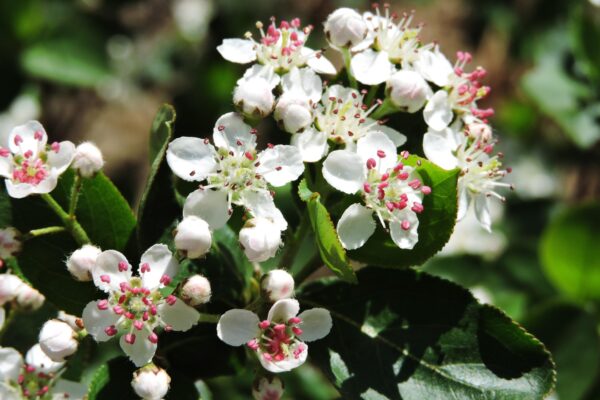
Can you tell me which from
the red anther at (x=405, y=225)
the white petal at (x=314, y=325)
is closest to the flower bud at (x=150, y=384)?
the white petal at (x=314, y=325)

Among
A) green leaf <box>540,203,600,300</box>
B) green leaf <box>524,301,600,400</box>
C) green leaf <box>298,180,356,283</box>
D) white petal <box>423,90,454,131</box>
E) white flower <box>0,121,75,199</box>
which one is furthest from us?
green leaf <box>540,203,600,300</box>

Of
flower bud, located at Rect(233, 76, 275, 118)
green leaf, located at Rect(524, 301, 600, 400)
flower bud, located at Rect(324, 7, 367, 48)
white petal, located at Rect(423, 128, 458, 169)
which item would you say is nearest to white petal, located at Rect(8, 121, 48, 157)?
flower bud, located at Rect(233, 76, 275, 118)

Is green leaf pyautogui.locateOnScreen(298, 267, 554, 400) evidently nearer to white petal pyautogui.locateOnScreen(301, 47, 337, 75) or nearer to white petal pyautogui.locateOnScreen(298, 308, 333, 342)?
white petal pyautogui.locateOnScreen(298, 308, 333, 342)

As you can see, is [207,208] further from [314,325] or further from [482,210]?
[482,210]

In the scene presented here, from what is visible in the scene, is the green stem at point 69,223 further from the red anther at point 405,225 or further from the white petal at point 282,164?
the red anther at point 405,225

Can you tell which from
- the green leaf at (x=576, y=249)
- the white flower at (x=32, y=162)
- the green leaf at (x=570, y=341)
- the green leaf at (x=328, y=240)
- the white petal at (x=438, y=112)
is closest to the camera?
the green leaf at (x=328, y=240)

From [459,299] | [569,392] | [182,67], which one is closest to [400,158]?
[459,299]
